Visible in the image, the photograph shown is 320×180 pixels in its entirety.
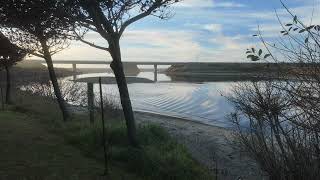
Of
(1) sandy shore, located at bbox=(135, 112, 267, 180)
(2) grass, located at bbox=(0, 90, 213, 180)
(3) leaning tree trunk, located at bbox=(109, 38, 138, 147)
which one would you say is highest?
(3) leaning tree trunk, located at bbox=(109, 38, 138, 147)

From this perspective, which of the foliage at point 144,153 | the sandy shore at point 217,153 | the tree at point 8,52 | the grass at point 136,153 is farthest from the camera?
the tree at point 8,52

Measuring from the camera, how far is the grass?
13.6 m

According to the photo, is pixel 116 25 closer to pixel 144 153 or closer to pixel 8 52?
pixel 144 153

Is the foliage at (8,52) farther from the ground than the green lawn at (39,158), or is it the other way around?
the foliage at (8,52)

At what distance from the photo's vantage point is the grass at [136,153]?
Result: 13.6 m

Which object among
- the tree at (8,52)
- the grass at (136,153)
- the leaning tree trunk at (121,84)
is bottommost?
the grass at (136,153)

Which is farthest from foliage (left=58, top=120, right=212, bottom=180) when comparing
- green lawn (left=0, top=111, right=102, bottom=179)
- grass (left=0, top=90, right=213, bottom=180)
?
green lawn (left=0, top=111, right=102, bottom=179)

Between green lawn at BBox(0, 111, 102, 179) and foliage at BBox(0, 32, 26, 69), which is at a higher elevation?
foliage at BBox(0, 32, 26, 69)

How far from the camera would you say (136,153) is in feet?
48.8

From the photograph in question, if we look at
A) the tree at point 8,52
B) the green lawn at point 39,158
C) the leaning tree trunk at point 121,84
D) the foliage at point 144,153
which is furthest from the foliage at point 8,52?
the leaning tree trunk at point 121,84

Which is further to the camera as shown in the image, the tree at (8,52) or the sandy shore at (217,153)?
the tree at (8,52)

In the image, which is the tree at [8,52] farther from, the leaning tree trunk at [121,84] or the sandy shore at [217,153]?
the leaning tree trunk at [121,84]

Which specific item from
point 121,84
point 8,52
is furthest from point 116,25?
point 8,52

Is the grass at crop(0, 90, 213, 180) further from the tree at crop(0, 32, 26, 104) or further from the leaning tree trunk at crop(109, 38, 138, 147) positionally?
the tree at crop(0, 32, 26, 104)
